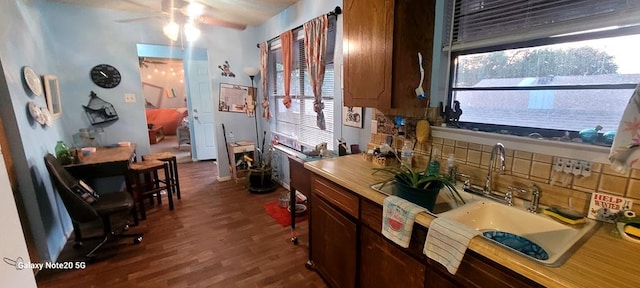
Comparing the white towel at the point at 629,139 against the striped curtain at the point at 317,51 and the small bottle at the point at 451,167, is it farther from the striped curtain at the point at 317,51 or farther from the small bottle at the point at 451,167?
the striped curtain at the point at 317,51

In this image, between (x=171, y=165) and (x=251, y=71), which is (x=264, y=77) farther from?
(x=171, y=165)

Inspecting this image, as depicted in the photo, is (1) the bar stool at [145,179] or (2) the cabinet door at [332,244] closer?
(2) the cabinet door at [332,244]

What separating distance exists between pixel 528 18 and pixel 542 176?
0.81 metres

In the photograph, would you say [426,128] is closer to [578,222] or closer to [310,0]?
[578,222]

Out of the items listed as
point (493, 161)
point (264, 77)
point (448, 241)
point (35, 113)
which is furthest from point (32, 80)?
point (493, 161)

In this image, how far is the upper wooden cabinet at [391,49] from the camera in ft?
5.23

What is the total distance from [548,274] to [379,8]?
5.04ft

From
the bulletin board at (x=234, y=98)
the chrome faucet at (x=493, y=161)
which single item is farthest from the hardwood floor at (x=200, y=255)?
the bulletin board at (x=234, y=98)

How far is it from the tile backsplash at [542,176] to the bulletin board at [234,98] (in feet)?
10.9

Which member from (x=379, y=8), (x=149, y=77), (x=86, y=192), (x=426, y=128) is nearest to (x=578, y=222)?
(x=426, y=128)

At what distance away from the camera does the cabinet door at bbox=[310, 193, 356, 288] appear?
165 centimetres

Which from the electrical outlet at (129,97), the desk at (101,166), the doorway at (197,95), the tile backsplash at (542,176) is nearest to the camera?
the tile backsplash at (542,176)

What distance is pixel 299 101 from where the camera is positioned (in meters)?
3.62

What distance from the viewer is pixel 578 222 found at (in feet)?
3.59
